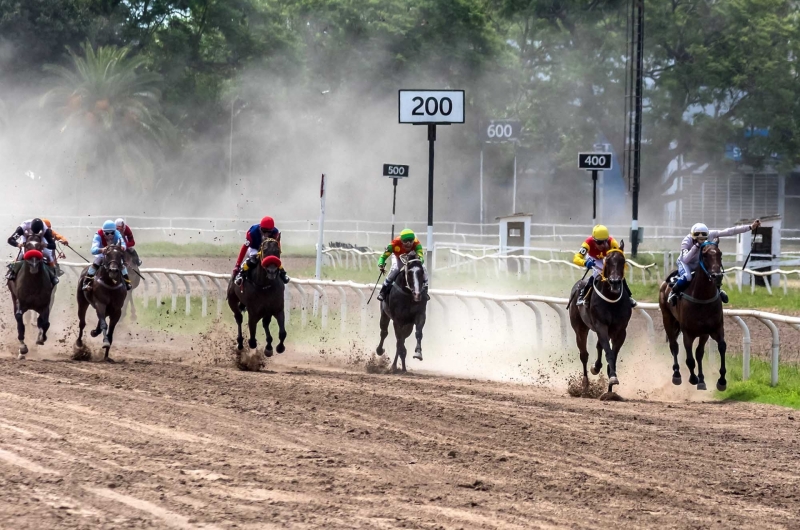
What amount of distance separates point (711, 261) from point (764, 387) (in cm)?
150

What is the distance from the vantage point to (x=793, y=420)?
10758 millimetres

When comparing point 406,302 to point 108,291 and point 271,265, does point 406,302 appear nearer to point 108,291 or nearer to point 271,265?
point 271,265

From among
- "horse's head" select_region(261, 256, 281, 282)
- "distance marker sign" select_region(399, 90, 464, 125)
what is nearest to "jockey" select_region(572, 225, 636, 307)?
"horse's head" select_region(261, 256, 281, 282)

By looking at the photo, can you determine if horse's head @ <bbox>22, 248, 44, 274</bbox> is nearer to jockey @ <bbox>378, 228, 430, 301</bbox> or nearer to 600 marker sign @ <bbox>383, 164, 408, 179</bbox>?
jockey @ <bbox>378, 228, 430, 301</bbox>

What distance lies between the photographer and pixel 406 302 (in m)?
15.4

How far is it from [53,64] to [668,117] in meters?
26.6

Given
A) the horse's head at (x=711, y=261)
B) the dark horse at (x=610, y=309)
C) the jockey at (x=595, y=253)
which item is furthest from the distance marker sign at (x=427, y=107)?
the horse's head at (x=711, y=261)

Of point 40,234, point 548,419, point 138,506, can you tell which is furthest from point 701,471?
point 40,234

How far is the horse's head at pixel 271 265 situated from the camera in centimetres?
1494

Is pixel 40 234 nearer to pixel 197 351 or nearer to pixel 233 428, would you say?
pixel 197 351

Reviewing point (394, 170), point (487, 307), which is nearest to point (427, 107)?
point (487, 307)

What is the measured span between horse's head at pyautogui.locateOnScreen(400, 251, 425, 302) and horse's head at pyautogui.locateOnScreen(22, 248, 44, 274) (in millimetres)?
4662

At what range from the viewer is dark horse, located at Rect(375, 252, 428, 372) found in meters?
15.2

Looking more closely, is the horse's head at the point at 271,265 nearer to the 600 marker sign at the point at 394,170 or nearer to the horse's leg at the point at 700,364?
the horse's leg at the point at 700,364
